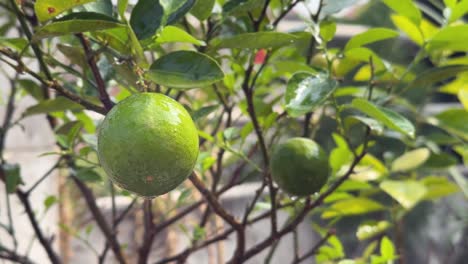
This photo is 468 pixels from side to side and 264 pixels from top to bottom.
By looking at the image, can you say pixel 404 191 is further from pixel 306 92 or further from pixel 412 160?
pixel 306 92

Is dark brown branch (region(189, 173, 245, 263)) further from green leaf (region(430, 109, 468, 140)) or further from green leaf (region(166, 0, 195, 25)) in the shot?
green leaf (region(430, 109, 468, 140))

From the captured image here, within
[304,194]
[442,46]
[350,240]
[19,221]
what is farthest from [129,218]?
[442,46]

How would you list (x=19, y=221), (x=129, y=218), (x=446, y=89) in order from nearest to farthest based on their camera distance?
(x=446, y=89) → (x=19, y=221) → (x=129, y=218)

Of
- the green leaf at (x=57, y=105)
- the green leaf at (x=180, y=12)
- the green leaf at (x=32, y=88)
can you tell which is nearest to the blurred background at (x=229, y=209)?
the green leaf at (x=32, y=88)

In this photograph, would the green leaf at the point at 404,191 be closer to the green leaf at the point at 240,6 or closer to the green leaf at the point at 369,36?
the green leaf at the point at 369,36

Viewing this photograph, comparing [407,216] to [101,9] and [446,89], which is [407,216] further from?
[101,9]

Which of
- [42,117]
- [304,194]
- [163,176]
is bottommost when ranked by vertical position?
[42,117]
